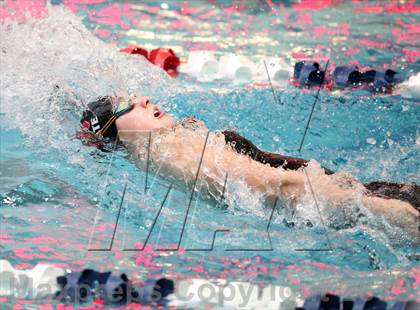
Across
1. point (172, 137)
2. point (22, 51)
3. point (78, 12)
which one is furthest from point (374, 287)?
point (78, 12)

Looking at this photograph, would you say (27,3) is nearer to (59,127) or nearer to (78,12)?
(78,12)

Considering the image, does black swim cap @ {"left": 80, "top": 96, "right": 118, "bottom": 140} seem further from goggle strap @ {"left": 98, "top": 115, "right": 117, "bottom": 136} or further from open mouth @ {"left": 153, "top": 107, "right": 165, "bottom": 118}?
open mouth @ {"left": 153, "top": 107, "right": 165, "bottom": 118}

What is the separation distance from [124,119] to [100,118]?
0.11 m

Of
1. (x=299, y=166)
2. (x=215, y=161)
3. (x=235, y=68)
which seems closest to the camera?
(x=215, y=161)

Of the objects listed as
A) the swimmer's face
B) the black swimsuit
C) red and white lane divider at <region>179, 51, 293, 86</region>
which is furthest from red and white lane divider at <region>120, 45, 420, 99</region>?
the swimmer's face

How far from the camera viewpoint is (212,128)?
4.06 m

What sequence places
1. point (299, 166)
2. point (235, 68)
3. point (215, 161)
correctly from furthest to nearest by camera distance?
point (235, 68)
point (299, 166)
point (215, 161)

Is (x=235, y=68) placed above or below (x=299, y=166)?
below

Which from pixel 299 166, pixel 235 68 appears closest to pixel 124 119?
pixel 299 166

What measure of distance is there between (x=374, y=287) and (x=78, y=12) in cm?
466

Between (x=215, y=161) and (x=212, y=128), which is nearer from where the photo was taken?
(x=215, y=161)

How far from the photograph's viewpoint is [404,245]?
8.59 feet

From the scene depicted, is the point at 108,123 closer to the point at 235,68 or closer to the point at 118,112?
the point at 118,112

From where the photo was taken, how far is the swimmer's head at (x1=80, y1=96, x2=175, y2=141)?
3039mm
